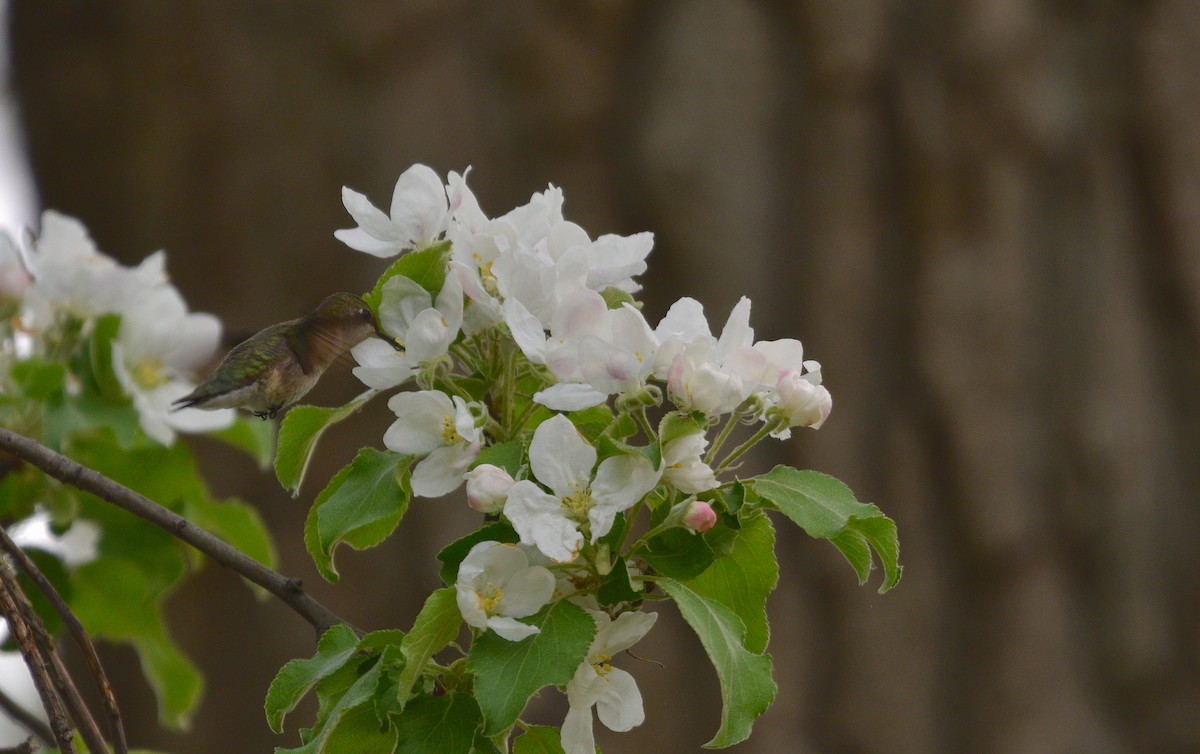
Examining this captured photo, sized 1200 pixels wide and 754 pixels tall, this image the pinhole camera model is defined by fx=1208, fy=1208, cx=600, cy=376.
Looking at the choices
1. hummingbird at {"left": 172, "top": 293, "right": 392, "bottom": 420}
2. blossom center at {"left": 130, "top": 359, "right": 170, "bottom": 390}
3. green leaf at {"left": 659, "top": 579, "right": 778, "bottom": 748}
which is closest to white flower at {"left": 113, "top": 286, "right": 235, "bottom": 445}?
blossom center at {"left": 130, "top": 359, "right": 170, "bottom": 390}

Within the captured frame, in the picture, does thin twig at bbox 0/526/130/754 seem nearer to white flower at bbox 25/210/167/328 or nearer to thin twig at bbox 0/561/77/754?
thin twig at bbox 0/561/77/754

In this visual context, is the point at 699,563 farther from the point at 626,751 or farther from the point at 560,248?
the point at 626,751

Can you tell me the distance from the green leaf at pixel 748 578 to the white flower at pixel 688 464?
0.06m

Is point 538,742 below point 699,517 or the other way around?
below

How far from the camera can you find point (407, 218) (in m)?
0.80

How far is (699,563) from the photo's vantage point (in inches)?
26.7

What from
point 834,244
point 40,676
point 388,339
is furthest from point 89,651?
point 834,244

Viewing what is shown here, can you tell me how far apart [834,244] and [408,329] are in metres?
2.23

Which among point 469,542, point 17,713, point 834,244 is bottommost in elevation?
point 17,713

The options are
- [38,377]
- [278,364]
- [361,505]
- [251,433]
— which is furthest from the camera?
[251,433]

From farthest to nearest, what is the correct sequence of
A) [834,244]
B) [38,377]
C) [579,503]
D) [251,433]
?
[834,244], [251,433], [38,377], [579,503]

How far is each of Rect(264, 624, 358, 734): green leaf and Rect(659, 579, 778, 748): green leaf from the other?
7.3 inches

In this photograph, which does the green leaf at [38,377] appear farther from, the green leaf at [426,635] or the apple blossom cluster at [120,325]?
the green leaf at [426,635]

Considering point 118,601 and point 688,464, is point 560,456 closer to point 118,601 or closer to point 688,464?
point 688,464
